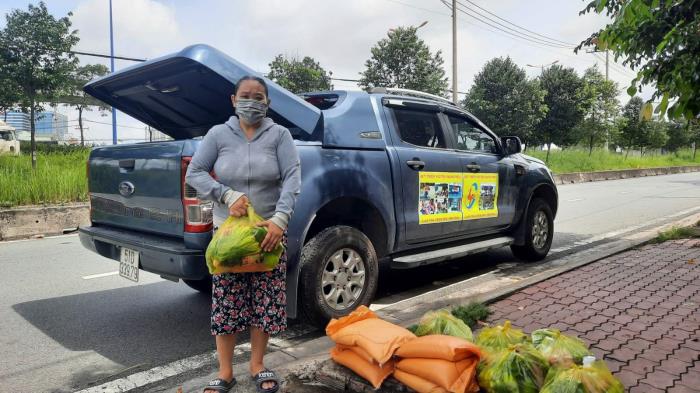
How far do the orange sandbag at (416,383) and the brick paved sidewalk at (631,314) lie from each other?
1.12 m

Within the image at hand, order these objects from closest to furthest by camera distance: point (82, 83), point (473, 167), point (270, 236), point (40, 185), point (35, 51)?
point (270, 236)
point (473, 167)
point (40, 185)
point (35, 51)
point (82, 83)

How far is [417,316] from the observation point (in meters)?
3.77

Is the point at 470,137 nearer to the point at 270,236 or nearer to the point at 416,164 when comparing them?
the point at 416,164

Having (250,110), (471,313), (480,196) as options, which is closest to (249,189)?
(250,110)

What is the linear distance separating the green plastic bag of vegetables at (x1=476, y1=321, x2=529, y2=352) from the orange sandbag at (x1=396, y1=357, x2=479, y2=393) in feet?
0.60

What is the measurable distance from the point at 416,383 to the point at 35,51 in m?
17.1

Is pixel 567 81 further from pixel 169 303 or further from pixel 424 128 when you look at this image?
pixel 169 303

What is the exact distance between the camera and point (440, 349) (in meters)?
2.27

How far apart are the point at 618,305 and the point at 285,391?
9.41 ft

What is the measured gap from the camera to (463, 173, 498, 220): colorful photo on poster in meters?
4.79

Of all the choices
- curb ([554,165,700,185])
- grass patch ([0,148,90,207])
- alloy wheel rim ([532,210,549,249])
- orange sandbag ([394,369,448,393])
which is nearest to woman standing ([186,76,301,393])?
orange sandbag ([394,369,448,393])

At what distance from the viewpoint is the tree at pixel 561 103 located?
25594mm

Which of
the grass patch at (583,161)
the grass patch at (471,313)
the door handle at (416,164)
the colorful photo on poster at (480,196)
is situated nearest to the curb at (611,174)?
the grass patch at (583,161)

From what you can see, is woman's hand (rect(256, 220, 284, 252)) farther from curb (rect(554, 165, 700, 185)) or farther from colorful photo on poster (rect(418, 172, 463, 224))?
curb (rect(554, 165, 700, 185))
